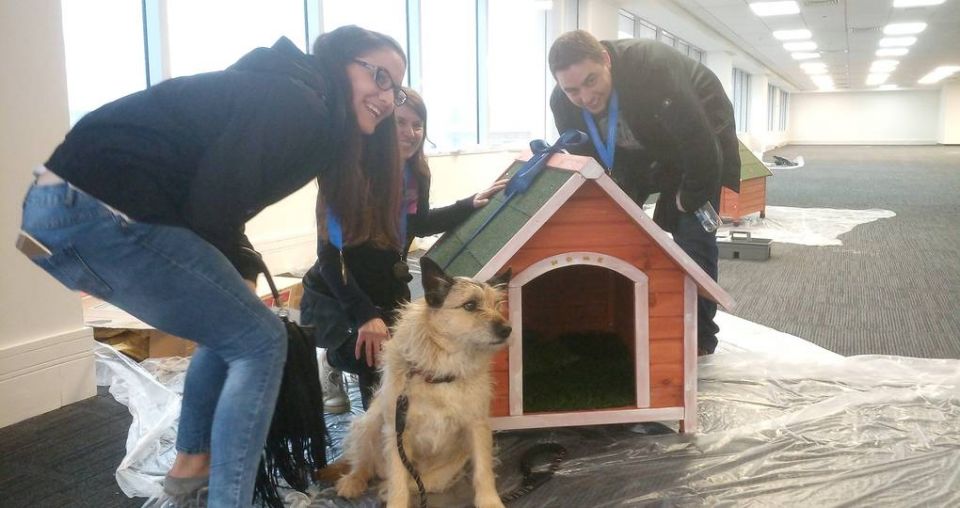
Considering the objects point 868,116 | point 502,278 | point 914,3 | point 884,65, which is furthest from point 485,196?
point 868,116

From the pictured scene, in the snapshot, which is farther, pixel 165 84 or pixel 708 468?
pixel 708 468

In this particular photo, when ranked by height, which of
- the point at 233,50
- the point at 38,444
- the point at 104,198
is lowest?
the point at 38,444

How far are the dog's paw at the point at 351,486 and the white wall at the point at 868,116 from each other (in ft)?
117

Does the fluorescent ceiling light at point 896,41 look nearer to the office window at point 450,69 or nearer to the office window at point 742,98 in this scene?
the office window at point 742,98

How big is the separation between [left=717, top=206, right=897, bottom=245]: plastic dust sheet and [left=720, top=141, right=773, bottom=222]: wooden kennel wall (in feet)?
0.54

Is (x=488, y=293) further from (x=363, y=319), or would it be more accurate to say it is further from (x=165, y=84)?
(x=165, y=84)

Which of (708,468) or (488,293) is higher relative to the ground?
(488,293)

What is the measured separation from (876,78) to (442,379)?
92.4 feet

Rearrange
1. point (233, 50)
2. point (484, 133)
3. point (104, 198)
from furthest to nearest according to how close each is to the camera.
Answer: point (484, 133), point (233, 50), point (104, 198)

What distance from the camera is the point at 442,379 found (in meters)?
1.87

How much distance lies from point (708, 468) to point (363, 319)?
1104 mm

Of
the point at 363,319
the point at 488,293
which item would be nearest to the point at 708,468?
the point at 488,293

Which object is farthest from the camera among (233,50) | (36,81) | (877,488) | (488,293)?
(233,50)

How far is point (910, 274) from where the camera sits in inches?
201
